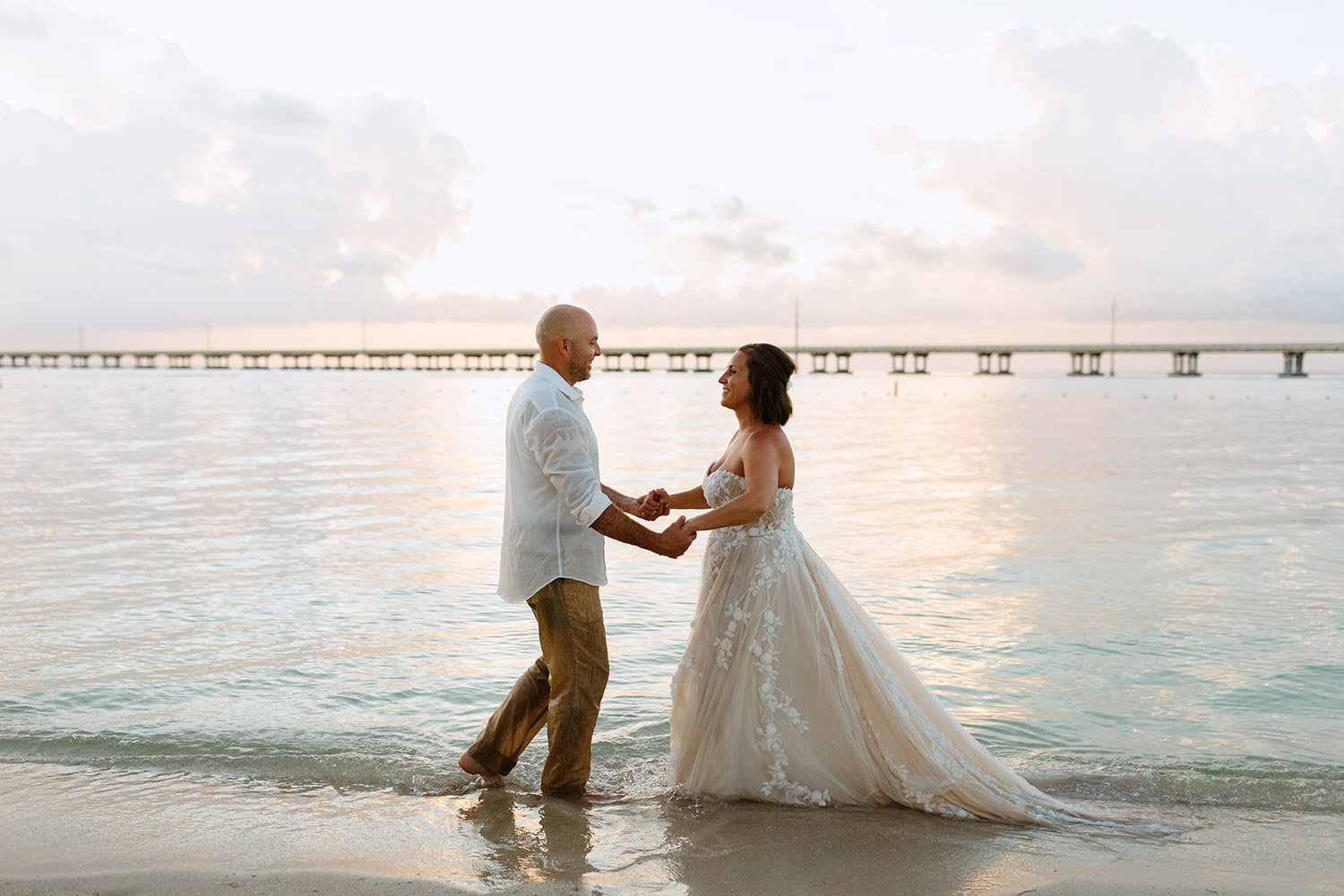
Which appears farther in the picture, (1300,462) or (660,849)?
(1300,462)

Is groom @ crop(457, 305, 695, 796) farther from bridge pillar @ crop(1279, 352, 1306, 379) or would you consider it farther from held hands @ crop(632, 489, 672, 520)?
bridge pillar @ crop(1279, 352, 1306, 379)

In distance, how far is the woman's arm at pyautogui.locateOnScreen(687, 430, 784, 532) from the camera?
4961mm

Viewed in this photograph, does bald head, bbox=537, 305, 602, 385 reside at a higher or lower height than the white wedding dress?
higher

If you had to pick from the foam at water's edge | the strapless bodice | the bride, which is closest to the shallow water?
the foam at water's edge

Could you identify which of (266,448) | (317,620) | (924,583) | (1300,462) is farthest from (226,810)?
(1300,462)

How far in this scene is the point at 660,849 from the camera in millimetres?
4586

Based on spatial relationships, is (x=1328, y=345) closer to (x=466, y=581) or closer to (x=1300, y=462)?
(x=1300, y=462)

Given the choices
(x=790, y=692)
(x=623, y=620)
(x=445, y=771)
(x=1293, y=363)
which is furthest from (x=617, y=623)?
(x=1293, y=363)

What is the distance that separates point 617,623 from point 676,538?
4605 mm

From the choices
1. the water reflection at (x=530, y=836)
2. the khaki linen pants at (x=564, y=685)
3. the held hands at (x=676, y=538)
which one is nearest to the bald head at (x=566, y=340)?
the held hands at (x=676, y=538)

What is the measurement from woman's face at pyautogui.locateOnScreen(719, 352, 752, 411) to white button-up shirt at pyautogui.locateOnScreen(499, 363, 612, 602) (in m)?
0.68

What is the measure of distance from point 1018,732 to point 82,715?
18.4ft

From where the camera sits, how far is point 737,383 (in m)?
5.14

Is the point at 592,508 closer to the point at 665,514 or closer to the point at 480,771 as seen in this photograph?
the point at 665,514
